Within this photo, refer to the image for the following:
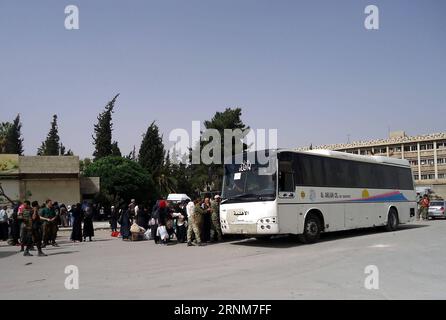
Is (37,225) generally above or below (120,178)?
below

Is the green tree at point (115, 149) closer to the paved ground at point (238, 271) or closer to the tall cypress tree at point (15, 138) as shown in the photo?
the tall cypress tree at point (15, 138)

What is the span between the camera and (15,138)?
69812mm

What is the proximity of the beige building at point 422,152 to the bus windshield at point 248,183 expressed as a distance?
260 feet

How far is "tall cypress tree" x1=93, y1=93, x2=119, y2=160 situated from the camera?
54344 millimetres

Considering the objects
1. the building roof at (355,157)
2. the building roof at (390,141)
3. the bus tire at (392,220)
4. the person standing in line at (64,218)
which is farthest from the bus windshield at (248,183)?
the building roof at (390,141)

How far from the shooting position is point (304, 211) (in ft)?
49.8

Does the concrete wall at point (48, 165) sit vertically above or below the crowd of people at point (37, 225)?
above

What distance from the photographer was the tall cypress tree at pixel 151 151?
179 ft

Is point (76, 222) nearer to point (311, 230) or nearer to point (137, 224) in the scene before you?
point (137, 224)

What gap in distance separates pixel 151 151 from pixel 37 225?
4103 centimetres

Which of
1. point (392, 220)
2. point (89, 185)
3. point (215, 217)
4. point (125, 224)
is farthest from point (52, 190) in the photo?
point (392, 220)

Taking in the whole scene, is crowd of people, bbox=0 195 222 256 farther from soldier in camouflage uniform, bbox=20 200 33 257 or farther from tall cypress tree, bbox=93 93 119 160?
tall cypress tree, bbox=93 93 119 160

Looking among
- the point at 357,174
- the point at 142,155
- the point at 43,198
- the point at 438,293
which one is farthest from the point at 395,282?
the point at 142,155
